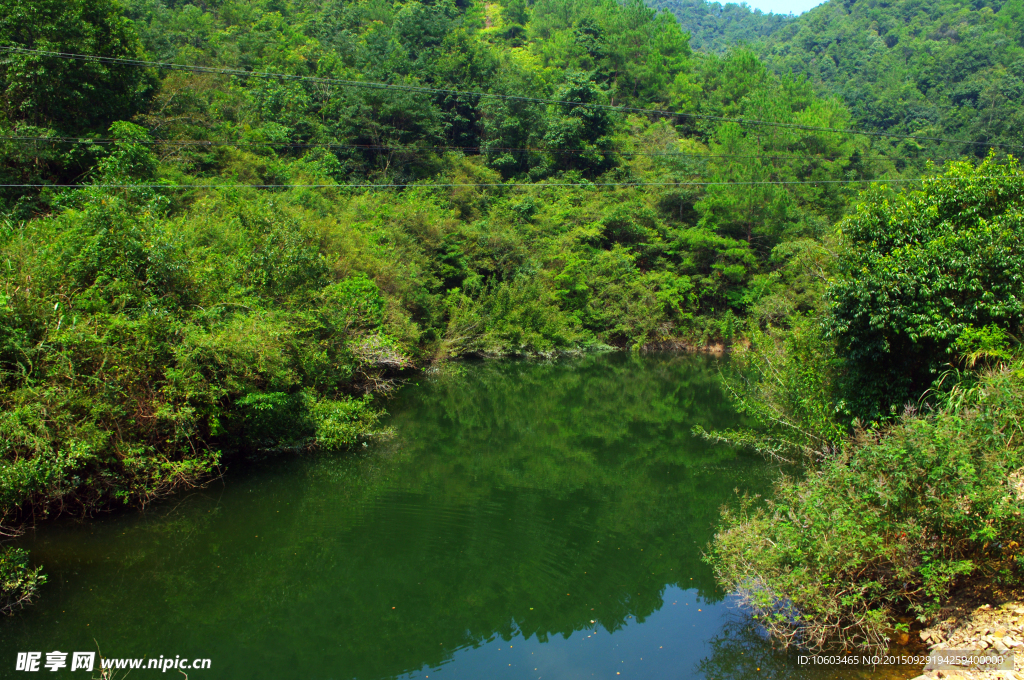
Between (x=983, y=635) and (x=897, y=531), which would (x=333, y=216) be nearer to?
(x=897, y=531)

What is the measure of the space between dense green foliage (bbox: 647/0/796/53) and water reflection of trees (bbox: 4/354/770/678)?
10763 cm

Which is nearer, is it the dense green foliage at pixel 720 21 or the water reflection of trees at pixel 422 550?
the water reflection of trees at pixel 422 550

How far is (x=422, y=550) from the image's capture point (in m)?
11.0

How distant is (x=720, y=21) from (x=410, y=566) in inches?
5670

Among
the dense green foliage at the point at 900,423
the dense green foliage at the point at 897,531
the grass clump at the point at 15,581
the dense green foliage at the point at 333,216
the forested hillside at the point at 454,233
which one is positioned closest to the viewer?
the dense green foliage at the point at 897,531

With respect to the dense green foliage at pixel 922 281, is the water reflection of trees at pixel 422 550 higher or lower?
lower

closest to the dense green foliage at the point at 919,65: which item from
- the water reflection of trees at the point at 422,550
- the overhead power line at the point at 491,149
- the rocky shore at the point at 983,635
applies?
the overhead power line at the point at 491,149

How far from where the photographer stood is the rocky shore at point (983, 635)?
6.52m

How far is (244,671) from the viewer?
7660 mm

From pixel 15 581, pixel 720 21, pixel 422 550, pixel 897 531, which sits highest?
pixel 720 21

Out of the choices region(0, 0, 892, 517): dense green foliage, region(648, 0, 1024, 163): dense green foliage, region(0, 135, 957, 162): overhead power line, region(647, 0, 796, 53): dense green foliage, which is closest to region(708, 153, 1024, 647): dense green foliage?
region(0, 0, 892, 517): dense green foliage

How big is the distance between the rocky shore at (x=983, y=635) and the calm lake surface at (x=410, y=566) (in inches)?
29.3

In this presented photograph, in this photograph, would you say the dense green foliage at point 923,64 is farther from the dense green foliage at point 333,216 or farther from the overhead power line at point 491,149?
the dense green foliage at point 333,216

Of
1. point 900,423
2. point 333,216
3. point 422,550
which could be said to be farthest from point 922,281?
point 333,216
